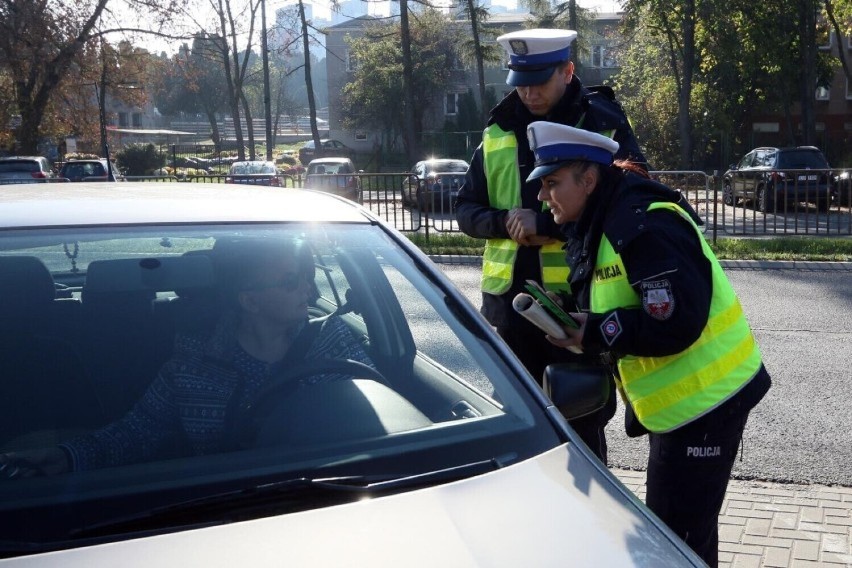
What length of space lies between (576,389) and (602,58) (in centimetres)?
6720

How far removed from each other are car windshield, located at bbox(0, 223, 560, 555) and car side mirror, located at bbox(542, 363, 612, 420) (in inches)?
4.5

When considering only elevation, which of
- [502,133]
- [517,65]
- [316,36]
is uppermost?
[316,36]

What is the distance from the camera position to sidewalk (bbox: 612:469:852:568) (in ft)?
13.7

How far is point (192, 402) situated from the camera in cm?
247

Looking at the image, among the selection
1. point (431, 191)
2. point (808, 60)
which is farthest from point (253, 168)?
point (808, 60)

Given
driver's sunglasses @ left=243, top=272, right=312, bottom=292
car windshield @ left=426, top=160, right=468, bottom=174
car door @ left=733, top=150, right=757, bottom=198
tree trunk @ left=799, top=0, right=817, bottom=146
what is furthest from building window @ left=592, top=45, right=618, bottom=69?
driver's sunglasses @ left=243, top=272, right=312, bottom=292

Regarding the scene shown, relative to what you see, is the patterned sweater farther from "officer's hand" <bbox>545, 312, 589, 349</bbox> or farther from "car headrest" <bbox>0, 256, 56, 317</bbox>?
"officer's hand" <bbox>545, 312, 589, 349</bbox>

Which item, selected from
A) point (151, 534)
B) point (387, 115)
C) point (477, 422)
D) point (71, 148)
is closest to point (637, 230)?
point (477, 422)

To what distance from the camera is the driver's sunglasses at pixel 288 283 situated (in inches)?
111

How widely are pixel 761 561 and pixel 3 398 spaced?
307 cm

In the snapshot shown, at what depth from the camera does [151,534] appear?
201cm

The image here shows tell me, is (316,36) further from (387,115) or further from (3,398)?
(3,398)

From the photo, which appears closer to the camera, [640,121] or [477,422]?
[477,422]

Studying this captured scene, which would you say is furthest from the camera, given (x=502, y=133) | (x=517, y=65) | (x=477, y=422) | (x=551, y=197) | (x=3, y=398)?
(x=502, y=133)
